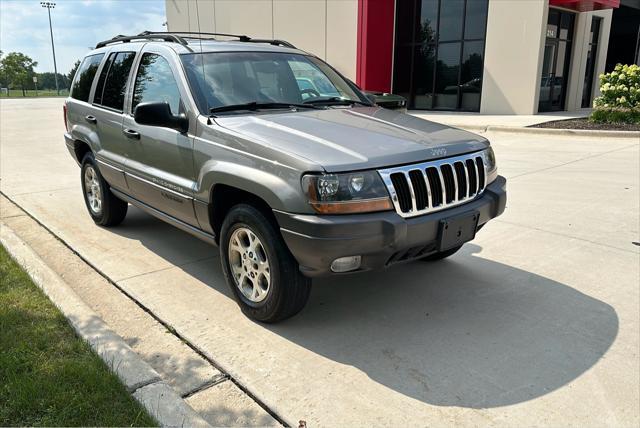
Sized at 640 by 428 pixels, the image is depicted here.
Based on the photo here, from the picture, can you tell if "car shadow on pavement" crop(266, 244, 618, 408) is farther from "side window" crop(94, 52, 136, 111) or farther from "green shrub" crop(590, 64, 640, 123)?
"green shrub" crop(590, 64, 640, 123)

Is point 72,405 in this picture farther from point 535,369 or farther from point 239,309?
point 535,369

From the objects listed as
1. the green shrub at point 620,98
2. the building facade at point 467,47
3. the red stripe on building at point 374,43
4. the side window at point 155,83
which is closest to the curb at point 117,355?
the side window at point 155,83

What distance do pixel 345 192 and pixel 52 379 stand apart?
74.8 inches

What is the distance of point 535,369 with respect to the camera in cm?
308

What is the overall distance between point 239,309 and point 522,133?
11.8 m

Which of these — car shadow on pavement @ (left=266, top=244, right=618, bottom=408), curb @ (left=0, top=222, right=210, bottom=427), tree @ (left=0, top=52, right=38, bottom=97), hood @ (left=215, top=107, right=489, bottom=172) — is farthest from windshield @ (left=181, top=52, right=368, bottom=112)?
tree @ (left=0, top=52, right=38, bottom=97)

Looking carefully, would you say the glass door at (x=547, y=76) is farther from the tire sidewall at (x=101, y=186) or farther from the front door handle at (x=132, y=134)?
the front door handle at (x=132, y=134)

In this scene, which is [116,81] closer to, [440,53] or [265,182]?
[265,182]

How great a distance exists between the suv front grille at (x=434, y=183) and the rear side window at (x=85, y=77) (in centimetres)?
403

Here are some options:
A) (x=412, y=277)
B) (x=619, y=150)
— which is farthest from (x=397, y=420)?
(x=619, y=150)

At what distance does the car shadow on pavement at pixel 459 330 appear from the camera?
9.77 ft

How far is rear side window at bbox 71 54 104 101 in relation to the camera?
5.74 metres

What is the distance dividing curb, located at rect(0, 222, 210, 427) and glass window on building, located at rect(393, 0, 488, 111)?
17.8 metres

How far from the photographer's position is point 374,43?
70.2 ft
